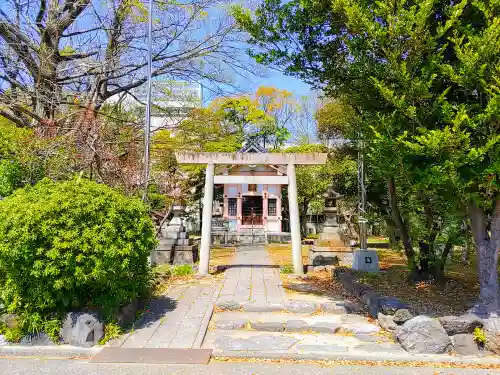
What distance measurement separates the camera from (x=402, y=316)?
5465 mm

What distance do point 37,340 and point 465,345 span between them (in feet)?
18.2

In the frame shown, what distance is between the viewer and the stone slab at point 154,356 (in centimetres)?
469

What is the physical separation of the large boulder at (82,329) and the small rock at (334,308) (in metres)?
3.71

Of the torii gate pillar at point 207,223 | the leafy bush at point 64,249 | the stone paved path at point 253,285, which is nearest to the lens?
the leafy bush at point 64,249

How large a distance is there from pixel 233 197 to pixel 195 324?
2263cm

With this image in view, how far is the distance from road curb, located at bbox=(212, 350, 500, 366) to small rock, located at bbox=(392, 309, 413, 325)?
0.59 meters

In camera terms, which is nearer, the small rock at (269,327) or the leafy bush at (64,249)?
the leafy bush at (64,249)

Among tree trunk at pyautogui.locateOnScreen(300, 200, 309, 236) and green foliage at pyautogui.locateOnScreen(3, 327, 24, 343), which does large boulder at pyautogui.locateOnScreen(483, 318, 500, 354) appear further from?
tree trunk at pyautogui.locateOnScreen(300, 200, 309, 236)

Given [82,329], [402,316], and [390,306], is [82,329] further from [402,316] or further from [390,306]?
[390,306]

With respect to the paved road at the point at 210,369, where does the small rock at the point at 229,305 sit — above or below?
above

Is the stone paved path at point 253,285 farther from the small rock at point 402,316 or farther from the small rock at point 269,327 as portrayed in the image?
the small rock at point 402,316

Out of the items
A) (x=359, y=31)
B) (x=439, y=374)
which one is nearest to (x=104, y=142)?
(x=359, y=31)

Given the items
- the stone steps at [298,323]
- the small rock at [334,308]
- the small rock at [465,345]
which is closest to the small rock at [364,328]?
the stone steps at [298,323]

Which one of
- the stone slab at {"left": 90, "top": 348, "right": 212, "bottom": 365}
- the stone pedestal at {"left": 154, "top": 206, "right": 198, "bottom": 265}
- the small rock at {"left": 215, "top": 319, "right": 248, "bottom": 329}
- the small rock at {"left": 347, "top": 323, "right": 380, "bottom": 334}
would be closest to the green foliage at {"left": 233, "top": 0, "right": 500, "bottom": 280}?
the small rock at {"left": 347, "top": 323, "right": 380, "bottom": 334}
